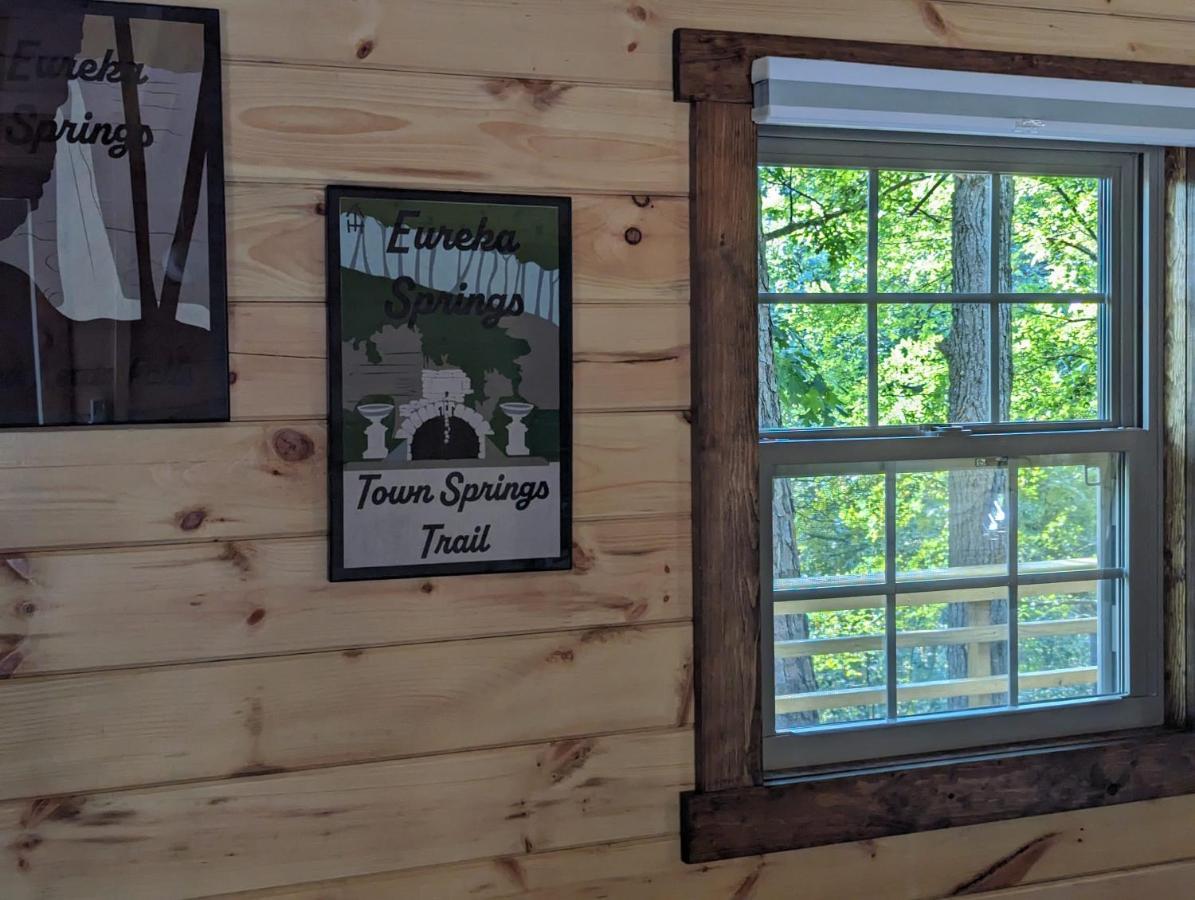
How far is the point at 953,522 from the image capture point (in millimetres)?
2240

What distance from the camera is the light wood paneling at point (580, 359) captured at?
1779mm

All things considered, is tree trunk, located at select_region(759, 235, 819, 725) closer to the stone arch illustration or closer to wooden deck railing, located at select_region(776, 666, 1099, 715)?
wooden deck railing, located at select_region(776, 666, 1099, 715)

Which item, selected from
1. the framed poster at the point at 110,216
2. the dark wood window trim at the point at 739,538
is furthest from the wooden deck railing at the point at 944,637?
the framed poster at the point at 110,216

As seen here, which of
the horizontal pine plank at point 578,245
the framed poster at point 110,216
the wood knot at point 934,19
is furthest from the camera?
the wood knot at point 934,19

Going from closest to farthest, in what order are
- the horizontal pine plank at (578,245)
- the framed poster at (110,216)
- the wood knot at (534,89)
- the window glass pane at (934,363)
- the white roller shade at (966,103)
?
the framed poster at (110,216)
the horizontal pine plank at (578,245)
the wood knot at (534,89)
the white roller shade at (966,103)
the window glass pane at (934,363)

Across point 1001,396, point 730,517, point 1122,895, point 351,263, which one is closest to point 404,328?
point 351,263

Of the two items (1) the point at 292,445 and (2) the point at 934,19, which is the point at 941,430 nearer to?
(2) the point at 934,19

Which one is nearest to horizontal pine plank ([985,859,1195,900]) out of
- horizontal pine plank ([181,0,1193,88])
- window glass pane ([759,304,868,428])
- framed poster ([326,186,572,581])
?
window glass pane ([759,304,868,428])

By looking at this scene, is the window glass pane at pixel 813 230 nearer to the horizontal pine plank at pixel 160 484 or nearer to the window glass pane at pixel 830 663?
the window glass pane at pixel 830 663

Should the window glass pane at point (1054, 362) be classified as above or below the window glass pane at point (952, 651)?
above

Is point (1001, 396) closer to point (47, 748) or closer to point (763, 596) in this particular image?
point (763, 596)

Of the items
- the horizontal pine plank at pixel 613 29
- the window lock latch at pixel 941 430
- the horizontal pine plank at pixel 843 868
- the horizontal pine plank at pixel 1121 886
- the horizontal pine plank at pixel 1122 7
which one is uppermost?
the horizontal pine plank at pixel 1122 7

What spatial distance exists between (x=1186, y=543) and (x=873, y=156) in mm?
999

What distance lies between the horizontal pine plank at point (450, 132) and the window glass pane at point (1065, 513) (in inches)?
37.3
